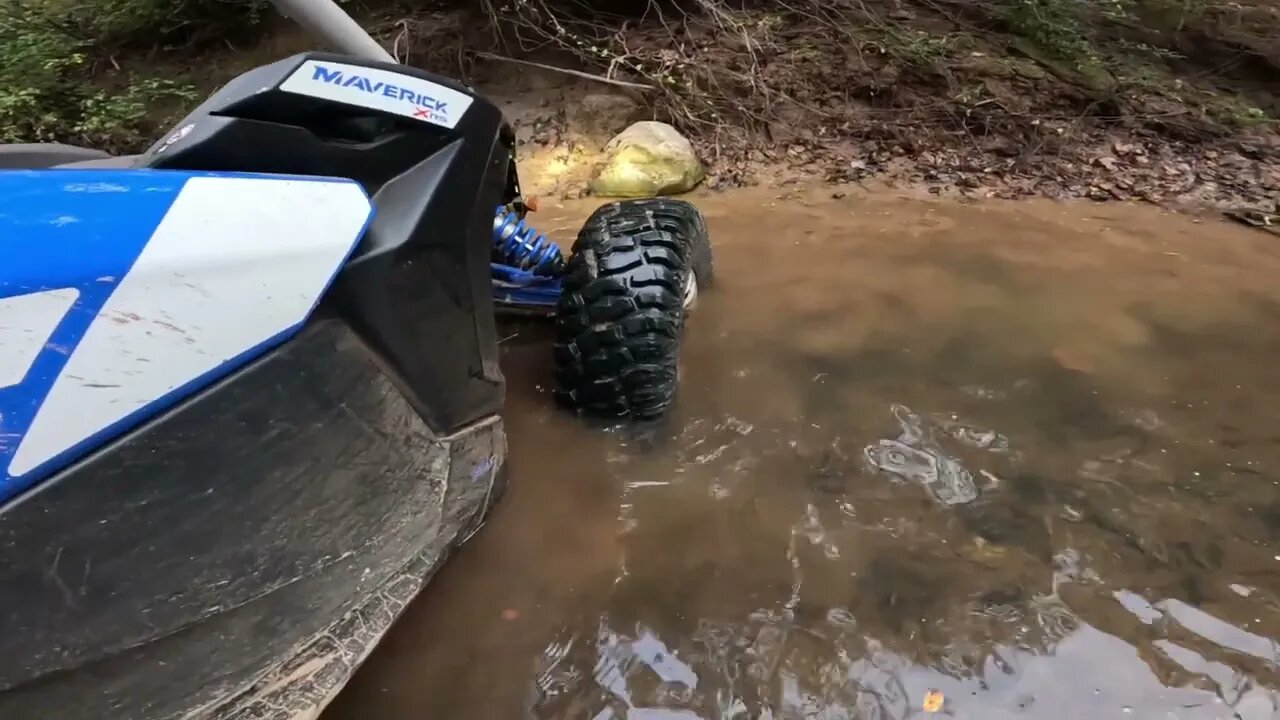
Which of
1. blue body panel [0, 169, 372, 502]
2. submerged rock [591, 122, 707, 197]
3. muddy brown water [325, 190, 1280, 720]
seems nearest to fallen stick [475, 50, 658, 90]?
submerged rock [591, 122, 707, 197]

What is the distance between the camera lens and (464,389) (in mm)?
1447

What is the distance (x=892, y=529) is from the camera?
180cm

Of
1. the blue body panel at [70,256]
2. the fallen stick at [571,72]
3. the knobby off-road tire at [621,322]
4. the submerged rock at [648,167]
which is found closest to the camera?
the blue body panel at [70,256]

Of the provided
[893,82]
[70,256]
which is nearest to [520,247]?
[70,256]

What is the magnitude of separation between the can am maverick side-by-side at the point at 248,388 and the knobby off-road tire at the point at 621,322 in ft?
1.66

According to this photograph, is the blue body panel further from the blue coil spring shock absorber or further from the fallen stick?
the fallen stick

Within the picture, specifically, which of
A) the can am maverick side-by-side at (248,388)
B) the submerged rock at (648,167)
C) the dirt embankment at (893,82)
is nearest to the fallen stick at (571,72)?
the dirt embankment at (893,82)

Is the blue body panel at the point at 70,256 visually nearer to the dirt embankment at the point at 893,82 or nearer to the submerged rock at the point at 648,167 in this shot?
the submerged rock at the point at 648,167

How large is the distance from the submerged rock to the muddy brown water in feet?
4.19

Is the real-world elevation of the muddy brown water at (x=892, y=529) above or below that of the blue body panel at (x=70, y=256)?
below

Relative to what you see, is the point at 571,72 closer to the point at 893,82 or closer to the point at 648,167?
the point at 648,167

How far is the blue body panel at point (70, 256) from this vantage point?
0.90m

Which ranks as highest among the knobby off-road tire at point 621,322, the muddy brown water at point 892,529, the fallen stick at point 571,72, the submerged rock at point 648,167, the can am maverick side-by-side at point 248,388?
the can am maverick side-by-side at point 248,388

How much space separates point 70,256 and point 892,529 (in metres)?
1.51
